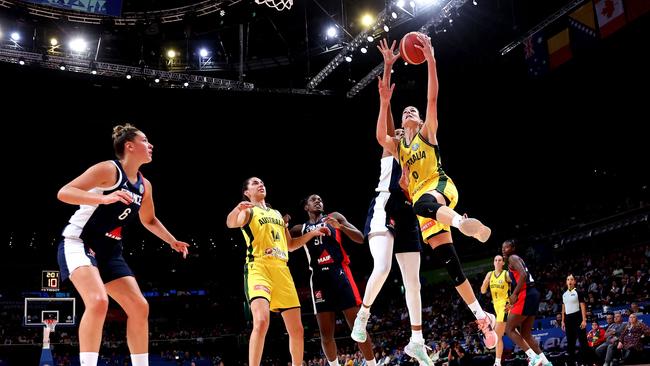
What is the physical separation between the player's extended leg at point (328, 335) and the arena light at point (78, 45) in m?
13.0

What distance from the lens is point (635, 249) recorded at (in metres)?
20.1

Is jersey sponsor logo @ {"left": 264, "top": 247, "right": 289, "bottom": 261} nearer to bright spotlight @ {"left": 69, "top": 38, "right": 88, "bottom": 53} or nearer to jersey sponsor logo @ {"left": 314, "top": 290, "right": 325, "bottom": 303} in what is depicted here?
jersey sponsor logo @ {"left": 314, "top": 290, "right": 325, "bottom": 303}

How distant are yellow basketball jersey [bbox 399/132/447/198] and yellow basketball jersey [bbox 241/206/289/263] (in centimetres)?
159

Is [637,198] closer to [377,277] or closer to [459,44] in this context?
[459,44]

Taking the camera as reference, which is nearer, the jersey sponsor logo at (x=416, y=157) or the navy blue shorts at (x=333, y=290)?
the jersey sponsor logo at (x=416, y=157)

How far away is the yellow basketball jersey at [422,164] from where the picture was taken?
554 cm

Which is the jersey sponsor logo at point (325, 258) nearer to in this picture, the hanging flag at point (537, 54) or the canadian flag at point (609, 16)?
the canadian flag at point (609, 16)

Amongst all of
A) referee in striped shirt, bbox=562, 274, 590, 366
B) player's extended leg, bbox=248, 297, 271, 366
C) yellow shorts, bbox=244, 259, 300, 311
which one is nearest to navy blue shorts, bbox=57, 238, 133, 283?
player's extended leg, bbox=248, 297, 271, 366

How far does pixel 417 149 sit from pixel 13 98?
2022cm

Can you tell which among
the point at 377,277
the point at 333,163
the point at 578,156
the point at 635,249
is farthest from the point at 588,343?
the point at 333,163

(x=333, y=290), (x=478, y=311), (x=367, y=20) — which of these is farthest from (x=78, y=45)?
(x=478, y=311)

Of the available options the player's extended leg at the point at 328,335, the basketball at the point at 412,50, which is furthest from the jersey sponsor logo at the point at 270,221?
the basketball at the point at 412,50

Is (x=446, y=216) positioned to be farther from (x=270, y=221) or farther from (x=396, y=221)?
(x=270, y=221)

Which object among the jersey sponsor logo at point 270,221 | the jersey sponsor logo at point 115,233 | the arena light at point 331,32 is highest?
the arena light at point 331,32
